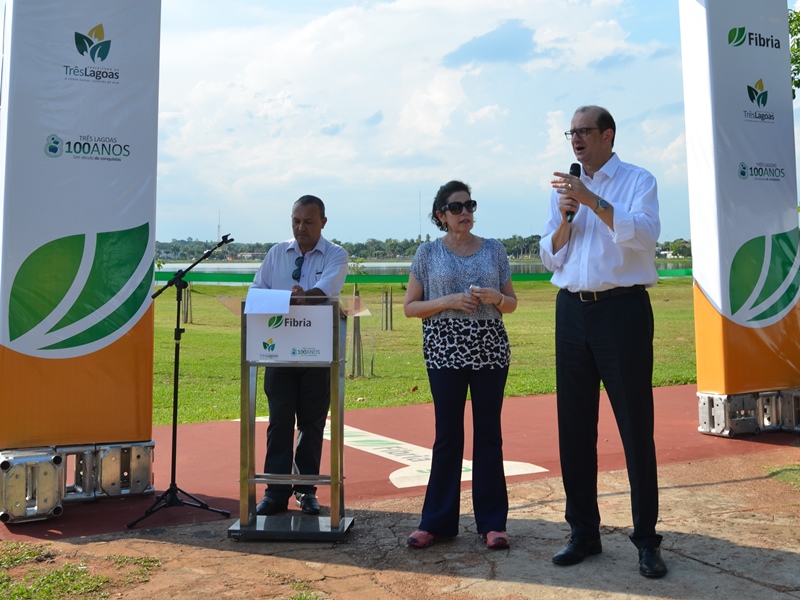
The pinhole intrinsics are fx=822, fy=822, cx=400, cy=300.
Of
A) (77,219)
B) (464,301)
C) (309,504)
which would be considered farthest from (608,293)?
(77,219)

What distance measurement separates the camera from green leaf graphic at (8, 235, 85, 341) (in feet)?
17.3

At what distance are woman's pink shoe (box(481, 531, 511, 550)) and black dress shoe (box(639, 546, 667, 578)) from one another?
72 cm

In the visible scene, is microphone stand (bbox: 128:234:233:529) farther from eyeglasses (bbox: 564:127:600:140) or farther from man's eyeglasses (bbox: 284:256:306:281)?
eyeglasses (bbox: 564:127:600:140)

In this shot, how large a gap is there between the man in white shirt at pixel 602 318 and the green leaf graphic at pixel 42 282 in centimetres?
310

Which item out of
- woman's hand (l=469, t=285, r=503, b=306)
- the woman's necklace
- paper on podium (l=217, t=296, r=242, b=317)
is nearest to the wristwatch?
woman's hand (l=469, t=285, r=503, b=306)

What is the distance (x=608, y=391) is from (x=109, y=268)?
337 cm

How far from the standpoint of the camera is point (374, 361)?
49.9ft

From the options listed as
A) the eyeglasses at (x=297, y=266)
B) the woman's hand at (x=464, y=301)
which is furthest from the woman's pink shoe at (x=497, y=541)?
the eyeglasses at (x=297, y=266)

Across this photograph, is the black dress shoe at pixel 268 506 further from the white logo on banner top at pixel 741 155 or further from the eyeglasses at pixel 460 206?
the white logo on banner top at pixel 741 155

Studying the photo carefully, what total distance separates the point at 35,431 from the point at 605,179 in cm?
390

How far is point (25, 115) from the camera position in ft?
17.3

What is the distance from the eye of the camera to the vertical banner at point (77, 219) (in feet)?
17.3

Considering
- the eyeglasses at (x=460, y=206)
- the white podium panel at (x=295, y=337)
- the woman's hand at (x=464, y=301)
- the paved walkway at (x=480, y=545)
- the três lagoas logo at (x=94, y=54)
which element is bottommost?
the paved walkway at (x=480, y=545)

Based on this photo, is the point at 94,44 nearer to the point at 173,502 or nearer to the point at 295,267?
the point at 295,267
